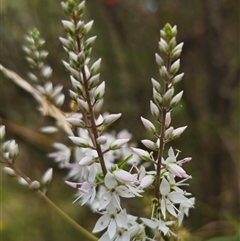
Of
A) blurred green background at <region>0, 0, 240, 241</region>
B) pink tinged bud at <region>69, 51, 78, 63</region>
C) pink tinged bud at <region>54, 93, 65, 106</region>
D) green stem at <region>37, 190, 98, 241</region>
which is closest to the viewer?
pink tinged bud at <region>69, 51, 78, 63</region>

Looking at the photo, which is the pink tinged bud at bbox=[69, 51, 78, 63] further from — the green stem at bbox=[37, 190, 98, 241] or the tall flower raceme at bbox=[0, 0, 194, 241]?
the green stem at bbox=[37, 190, 98, 241]

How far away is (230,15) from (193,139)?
2.33 ft

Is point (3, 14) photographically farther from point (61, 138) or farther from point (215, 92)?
point (215, 92)

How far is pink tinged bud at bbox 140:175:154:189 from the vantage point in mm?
714

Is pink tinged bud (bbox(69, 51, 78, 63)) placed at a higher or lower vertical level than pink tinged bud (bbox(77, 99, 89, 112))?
higher

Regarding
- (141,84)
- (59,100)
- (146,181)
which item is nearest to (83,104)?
(146,181)

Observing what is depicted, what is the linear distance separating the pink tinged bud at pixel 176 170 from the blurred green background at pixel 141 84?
4.17 feet

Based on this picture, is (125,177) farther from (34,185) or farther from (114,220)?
(34,185)

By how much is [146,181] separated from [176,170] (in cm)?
5

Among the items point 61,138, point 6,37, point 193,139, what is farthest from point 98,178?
point 6,37

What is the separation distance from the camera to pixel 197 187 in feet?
6.95

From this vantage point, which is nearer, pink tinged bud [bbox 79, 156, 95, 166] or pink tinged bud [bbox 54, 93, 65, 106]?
pink tinged bud [bbox 79, 156, 95, 166]

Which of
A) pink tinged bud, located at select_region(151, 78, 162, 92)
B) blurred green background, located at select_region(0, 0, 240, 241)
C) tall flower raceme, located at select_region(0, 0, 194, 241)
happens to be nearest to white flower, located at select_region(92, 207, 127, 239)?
tall flower raceme, located at select_region(0, 0, 194, 241)

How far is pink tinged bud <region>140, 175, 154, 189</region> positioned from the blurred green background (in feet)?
4.19
